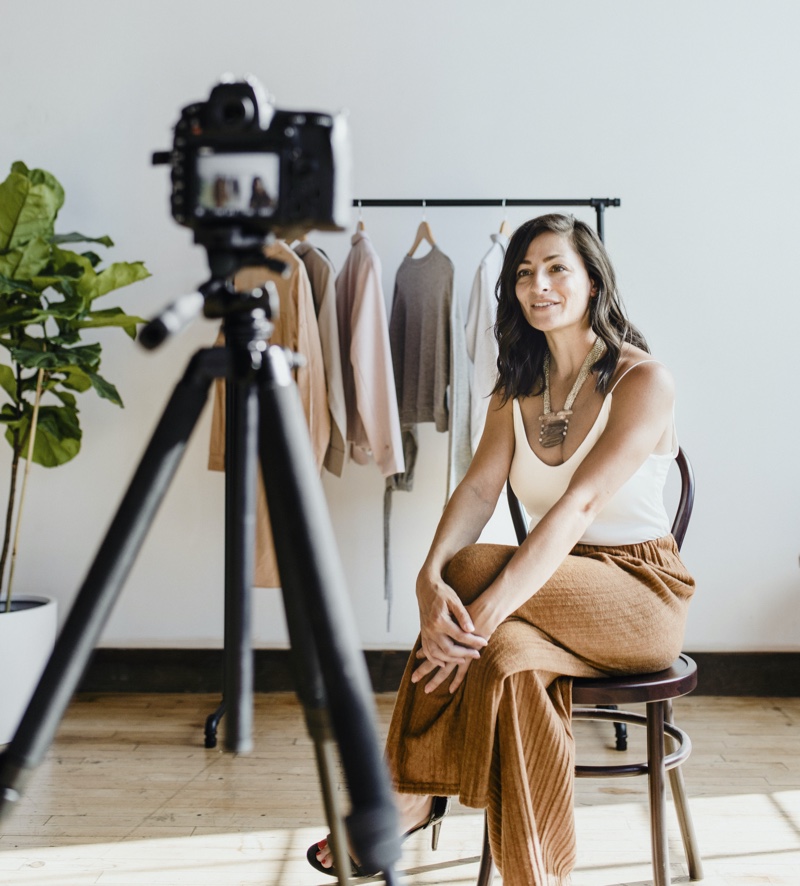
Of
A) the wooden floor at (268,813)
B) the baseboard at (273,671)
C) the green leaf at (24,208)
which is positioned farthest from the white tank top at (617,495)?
the green leaf at (24,208)

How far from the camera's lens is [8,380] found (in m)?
2.54

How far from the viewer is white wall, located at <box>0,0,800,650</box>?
2.77 m

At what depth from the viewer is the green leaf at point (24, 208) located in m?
2.39

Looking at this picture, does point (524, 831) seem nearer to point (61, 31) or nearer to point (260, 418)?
point (260, 418)

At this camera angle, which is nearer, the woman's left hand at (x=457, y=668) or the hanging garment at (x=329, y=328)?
the woman's left hand at (x=457, y=668)

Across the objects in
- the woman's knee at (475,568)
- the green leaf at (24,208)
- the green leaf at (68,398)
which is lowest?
the woman's knee at (475,568)

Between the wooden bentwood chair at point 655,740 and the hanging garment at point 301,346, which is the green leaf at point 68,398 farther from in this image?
the wooden bentwood chair at point 655,740

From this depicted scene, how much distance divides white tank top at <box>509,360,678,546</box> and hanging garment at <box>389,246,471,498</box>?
791 mm

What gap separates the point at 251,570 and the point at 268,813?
1517mm

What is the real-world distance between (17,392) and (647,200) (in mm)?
1948

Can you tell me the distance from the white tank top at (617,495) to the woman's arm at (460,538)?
0.26 feet

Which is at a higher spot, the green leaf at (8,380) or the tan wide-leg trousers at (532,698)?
the green leaf at (8,380)

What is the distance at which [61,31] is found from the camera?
2.88m

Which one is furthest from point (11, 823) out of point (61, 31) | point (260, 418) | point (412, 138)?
point (61, 31)
